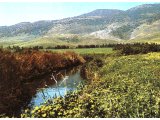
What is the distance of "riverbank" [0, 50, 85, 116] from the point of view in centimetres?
2166

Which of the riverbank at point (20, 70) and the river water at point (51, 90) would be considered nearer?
the river water at point (51, 90)

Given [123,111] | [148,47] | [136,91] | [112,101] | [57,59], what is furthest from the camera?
[148,47]

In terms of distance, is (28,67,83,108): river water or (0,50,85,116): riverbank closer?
(28,67,83,108): river water

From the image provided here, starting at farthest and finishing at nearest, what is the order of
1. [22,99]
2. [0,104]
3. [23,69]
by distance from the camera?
[23,69], [22,99], [0,104]

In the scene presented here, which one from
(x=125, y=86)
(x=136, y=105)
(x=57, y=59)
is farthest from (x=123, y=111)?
(x=57, y=59)

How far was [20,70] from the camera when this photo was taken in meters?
34.6

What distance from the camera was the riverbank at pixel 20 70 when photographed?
21656mm

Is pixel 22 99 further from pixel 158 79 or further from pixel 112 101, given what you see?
pixel 112 101

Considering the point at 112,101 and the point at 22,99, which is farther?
the point at 22,99

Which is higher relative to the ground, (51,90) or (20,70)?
(20,70)

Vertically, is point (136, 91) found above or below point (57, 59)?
above

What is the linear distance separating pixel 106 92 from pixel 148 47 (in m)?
59.8

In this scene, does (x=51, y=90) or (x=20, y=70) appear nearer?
(x=51, y=90)

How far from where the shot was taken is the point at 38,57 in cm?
4800
